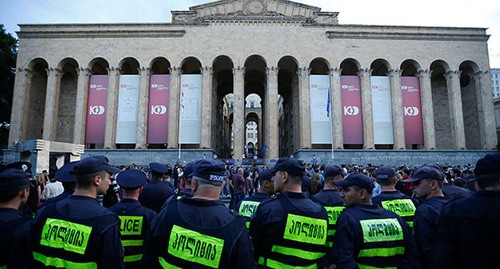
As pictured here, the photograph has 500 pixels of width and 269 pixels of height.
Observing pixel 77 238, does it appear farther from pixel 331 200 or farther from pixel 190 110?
pixel 190 110

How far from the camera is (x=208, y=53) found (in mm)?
28156

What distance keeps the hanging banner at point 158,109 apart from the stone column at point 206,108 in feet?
10.9

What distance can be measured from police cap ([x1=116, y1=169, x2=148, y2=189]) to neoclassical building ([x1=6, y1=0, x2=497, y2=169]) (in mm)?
22464

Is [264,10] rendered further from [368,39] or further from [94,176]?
[94,176]

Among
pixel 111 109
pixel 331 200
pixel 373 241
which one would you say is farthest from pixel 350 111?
pixel 373 241

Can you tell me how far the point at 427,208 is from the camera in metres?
3.47

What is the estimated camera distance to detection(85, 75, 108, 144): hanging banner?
27.5 metres

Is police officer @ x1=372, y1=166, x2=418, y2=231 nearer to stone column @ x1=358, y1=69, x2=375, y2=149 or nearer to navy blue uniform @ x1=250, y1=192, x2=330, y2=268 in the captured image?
navy blue uniform @ x1=250, y1=192, x2=330, y2=268

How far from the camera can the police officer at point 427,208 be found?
10.8 feet

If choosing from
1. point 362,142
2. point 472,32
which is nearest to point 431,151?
point 362,142

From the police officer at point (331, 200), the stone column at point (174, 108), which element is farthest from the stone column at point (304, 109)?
the police officer at point (331, 200)

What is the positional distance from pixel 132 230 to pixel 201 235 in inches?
72.9

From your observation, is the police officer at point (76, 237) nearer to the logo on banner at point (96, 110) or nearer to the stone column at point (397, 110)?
the logo on banner at point (96, 110)

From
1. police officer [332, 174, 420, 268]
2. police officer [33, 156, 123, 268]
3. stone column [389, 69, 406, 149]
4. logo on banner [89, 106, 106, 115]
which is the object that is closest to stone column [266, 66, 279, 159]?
stone column [389, 69, 406, 149]
